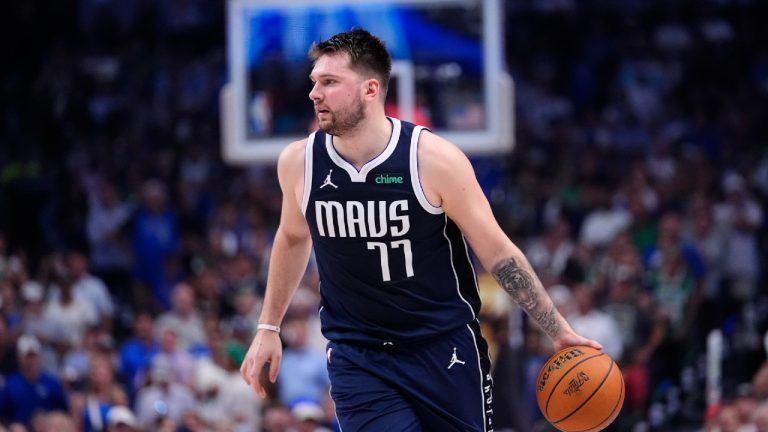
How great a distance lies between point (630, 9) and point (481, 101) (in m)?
9.16

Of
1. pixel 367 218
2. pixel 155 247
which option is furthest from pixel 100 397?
pixel 367 218

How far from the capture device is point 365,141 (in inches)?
205

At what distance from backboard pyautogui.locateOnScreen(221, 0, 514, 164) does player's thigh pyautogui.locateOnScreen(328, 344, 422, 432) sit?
217 inches

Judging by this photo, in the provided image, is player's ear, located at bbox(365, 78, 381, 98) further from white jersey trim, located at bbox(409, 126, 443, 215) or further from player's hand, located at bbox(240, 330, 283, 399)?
player's hand, located at bbox(240, 330, 283, 399)

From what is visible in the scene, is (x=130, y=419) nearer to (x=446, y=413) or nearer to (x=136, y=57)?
(x=446, y=413)

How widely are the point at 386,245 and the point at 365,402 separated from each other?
65cm

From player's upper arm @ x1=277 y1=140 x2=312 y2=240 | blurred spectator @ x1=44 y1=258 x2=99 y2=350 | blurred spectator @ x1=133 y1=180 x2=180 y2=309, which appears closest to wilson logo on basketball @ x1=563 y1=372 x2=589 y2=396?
player's upper arm @ x1=277 y1=140 x2=312 y2=240

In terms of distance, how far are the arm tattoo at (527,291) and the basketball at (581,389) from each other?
14 centimetres

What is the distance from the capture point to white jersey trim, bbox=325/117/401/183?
204 inches

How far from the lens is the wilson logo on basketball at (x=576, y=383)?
528cm

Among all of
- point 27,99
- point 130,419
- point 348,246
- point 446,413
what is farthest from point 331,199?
point 27,99

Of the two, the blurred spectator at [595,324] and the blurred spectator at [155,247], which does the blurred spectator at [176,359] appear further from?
the blurred spectator at [595,324]

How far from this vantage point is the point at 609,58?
60.9ft

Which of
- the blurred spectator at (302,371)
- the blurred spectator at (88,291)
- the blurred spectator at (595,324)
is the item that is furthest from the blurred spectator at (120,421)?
the blurred spectator at (595,324)
